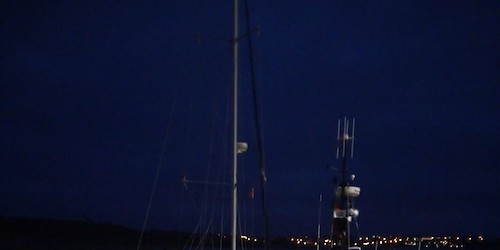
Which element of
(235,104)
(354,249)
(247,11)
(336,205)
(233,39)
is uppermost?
(247,11)

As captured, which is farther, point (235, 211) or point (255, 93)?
point (255, 93)

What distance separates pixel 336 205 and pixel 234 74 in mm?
4389

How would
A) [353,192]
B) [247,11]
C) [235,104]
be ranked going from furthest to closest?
[247,11], [353,192], [235,104]

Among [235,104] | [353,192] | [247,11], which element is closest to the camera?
[235,104]

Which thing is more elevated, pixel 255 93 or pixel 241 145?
pixel 255 93

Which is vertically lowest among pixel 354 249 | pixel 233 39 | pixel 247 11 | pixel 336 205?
pixel 354 249

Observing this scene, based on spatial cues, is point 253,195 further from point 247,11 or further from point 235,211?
point 247,11

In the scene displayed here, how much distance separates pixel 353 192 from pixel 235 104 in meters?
3.98

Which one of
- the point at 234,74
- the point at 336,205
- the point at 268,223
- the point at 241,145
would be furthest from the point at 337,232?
the point at 234,74

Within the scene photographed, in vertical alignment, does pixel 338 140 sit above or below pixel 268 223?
above

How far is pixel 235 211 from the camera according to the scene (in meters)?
16.8

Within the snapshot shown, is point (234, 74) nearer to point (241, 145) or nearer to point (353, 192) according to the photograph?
point (241, 145)

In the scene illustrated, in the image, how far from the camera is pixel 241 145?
54.9ft

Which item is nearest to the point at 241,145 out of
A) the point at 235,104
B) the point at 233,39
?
the point at 235,104
